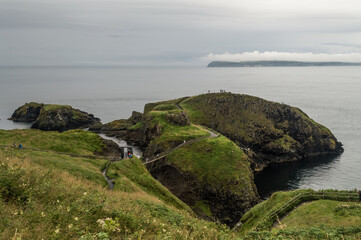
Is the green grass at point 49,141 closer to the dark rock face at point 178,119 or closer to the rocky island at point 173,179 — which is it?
the rocky island at point 173,179

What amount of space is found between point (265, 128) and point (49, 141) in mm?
71698

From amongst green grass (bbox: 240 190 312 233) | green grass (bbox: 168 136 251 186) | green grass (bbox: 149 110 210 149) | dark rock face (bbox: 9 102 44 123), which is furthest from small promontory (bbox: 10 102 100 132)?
green grass (bbox: 240 190 312 233)

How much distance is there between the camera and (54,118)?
11794cm

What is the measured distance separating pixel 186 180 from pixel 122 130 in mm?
61429

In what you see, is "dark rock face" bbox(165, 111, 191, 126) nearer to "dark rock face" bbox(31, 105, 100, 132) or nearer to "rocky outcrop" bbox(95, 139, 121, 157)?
"rocky outcrop" bbox(95, 139, 121, 157)

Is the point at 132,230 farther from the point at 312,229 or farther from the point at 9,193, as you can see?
the point at 312,229

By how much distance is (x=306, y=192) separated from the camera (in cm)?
3347

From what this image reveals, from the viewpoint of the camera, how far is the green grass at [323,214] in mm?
23516

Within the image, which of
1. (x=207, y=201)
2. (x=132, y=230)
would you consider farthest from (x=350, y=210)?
(x=207, y=201)

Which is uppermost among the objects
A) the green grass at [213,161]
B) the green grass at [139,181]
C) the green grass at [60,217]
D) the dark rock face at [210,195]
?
the green grass at [60,217]

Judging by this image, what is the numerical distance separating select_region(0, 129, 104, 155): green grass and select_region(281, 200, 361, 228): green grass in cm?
4657

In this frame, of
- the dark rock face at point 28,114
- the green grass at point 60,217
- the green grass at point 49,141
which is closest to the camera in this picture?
the green grass at point 60,217

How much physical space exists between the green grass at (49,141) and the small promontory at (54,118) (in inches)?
2181

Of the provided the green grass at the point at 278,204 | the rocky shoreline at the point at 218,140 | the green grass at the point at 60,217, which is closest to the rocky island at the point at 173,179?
the green grass at the point at 60,217
